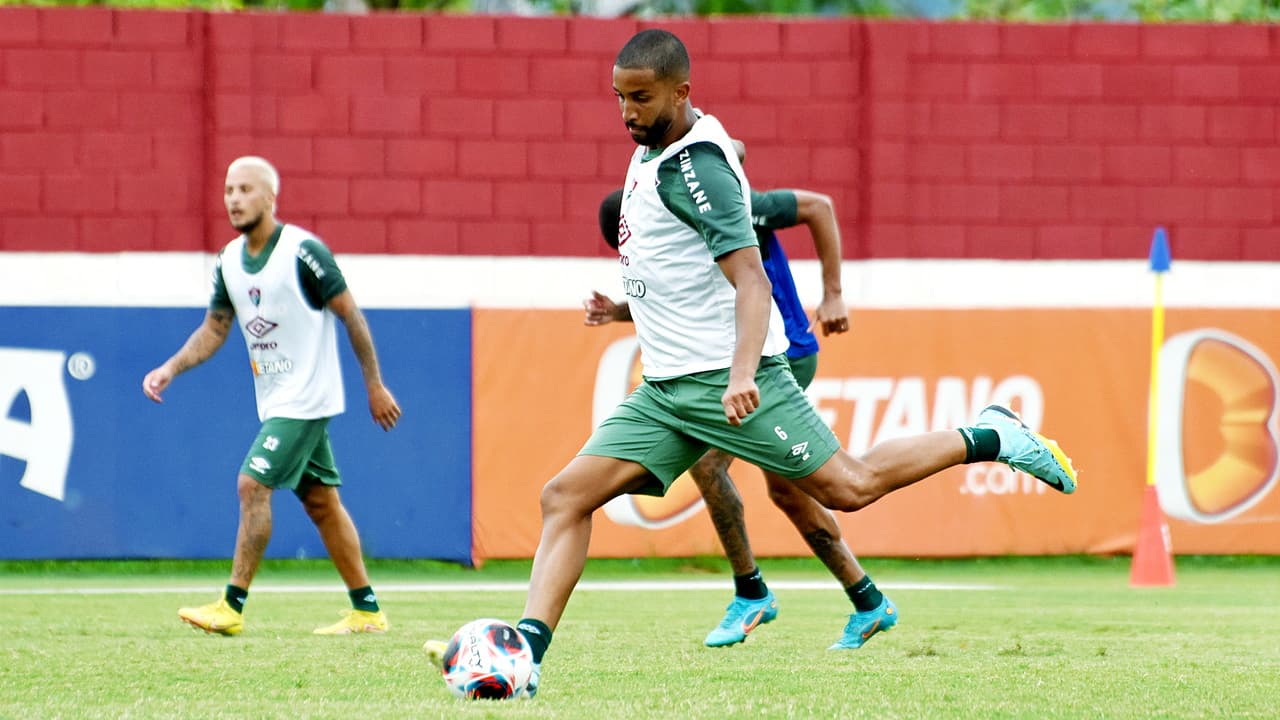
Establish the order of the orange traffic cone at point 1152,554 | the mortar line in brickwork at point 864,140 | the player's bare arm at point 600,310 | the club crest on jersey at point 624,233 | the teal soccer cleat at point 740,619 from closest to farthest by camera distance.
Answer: the club crest on jersey at point 624,233 → the player's bare arm at point 600,310 → the teal soccer cleat at point 740,619 → the orange traffic cone at point 1152,554 → the mortar line in brickwork at point 864,140

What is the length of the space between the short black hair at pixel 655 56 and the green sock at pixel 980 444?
1464 millimetres

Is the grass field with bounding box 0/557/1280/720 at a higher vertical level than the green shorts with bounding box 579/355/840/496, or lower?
lower

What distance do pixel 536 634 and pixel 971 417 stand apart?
697cm

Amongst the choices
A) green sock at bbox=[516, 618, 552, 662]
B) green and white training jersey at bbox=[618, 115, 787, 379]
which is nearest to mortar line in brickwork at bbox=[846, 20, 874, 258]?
green and white training jersey at bbox=[618, 115, 787, 379]

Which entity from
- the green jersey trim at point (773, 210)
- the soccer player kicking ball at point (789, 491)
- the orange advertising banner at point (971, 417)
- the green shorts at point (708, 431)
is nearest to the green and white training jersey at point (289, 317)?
the soccer player kicking ball at point (789, 491)

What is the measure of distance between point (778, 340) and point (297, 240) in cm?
257

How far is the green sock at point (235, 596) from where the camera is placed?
24.0 ft

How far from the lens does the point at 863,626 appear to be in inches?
263

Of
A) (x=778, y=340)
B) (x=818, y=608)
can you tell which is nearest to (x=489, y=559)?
(x=818, y=608)

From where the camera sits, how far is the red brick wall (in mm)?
13844

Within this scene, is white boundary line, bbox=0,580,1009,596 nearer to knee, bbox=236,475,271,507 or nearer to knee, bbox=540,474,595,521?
knee, bbox=236,475,271,507

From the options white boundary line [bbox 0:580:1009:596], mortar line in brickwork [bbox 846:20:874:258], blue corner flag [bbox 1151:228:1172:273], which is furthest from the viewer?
mortar line in brickwork [bbox 846:20:874:258]

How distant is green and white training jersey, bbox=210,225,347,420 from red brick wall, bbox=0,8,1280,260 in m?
6.49

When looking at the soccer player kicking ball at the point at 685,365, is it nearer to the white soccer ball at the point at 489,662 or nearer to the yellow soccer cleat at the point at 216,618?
the white soccer ball at the point at 489,662
